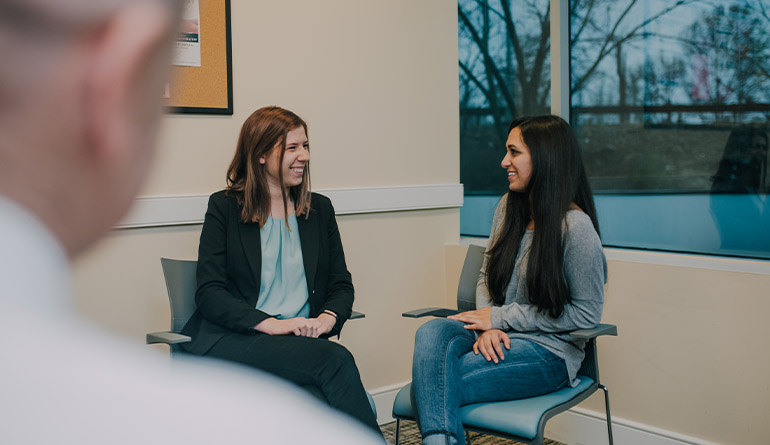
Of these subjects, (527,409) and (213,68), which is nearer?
(527,409)

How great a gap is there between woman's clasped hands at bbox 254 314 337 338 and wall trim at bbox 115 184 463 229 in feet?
1.84

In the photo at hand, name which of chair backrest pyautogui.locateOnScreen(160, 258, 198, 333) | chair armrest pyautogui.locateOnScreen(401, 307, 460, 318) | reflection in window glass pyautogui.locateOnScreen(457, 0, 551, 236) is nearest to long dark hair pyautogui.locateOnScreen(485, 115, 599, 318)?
chair armrest pyautogui.locateOnScreen(401, 307, 460, 318)

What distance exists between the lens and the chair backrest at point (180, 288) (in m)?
2.38

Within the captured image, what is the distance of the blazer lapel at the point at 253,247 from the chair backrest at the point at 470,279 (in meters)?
0.81

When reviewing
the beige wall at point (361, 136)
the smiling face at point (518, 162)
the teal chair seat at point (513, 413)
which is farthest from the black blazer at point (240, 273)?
the smiling face at point (518, 162)

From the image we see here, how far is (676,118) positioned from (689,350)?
98 cm

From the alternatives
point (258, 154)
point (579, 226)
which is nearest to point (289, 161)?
point (258, 154)

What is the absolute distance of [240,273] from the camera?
2428mm

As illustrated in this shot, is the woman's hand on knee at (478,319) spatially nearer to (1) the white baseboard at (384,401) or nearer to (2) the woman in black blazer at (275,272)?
(2) the woman in black blazer at (275,272)

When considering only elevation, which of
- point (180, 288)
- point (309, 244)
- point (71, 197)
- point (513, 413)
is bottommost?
point (513, 413)

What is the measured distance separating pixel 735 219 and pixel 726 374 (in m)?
0.62

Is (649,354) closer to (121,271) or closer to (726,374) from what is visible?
(726,374)

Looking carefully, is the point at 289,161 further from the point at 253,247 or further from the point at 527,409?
the point at 527,409

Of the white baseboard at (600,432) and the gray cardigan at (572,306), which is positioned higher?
the gray cardigan at (572,306)
